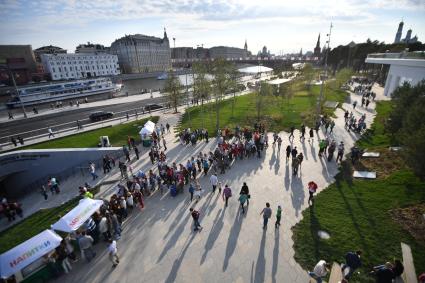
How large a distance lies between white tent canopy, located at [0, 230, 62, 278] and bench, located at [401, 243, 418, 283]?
12.4 metres

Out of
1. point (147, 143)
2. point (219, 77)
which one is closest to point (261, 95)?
point (219, 77)

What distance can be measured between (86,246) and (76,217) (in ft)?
4.55

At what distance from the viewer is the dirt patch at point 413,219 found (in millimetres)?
10000

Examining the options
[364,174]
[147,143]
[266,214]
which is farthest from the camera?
[147,143]

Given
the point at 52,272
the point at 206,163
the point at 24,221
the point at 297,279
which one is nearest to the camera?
the point at 297,279

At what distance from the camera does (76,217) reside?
10.4 meters

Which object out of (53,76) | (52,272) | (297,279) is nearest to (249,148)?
(297,279)

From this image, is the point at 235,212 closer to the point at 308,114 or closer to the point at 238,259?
the point at 238,259

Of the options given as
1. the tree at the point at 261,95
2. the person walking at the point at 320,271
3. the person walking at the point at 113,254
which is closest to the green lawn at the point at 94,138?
the tree at the point at 261,95

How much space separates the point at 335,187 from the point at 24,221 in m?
17.9

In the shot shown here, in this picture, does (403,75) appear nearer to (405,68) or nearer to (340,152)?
(405,68)

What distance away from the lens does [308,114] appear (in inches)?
1164

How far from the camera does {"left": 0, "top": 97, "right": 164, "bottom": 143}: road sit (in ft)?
98.3

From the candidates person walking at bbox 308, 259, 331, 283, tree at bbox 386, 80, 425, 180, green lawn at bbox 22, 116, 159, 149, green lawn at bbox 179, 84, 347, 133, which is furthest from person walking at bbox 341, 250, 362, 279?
green lawn at bbox 22, 116, 159, 149
